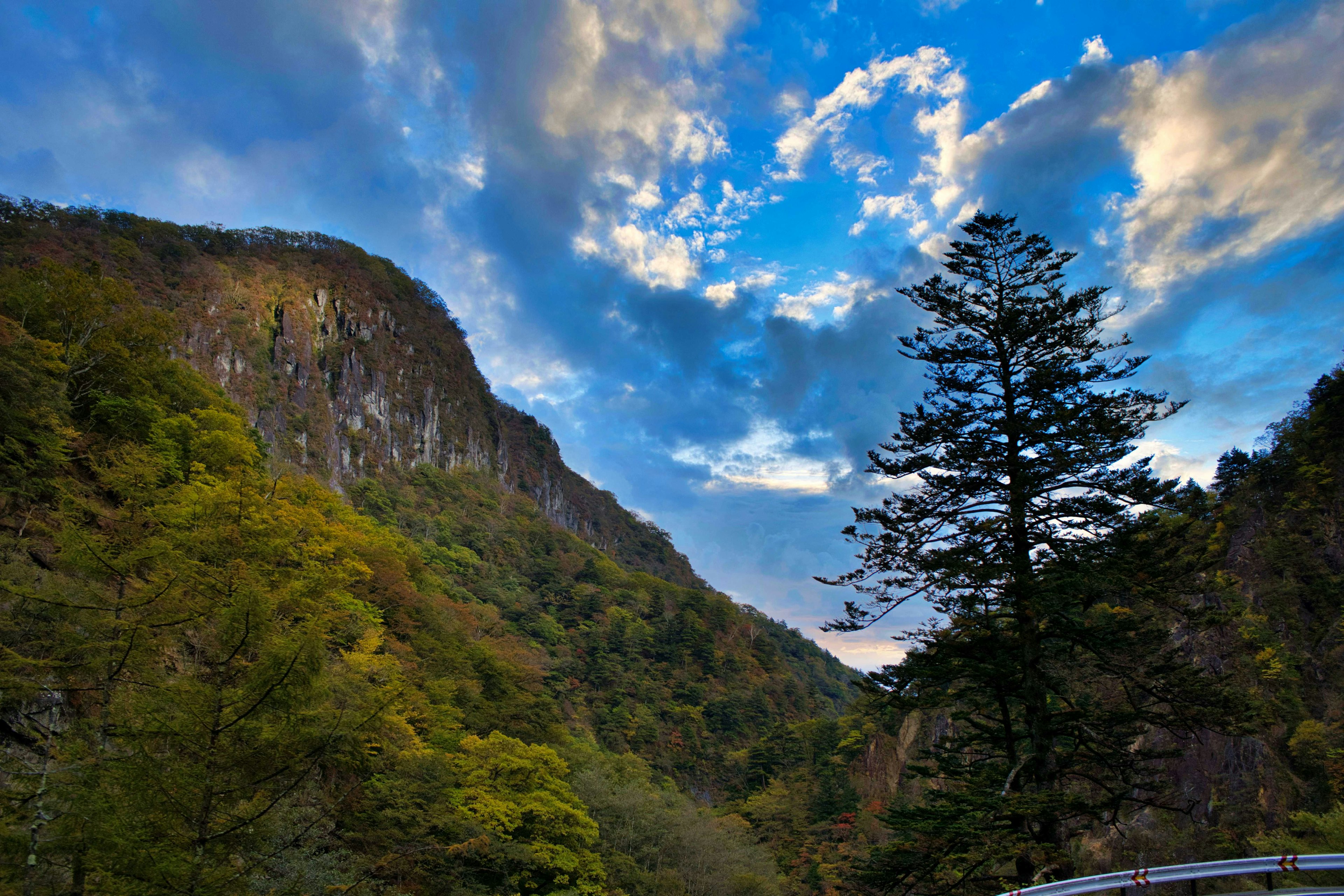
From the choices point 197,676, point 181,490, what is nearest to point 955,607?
point 197,676

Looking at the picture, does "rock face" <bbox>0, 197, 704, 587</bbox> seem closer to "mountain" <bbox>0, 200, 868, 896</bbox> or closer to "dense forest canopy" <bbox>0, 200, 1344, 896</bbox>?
"mountain" <bbox>0, 200, 868, 896</bbox>

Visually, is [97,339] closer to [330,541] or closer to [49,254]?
[330,541]

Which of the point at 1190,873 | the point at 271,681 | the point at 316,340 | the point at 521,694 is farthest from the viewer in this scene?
the point at 316,340

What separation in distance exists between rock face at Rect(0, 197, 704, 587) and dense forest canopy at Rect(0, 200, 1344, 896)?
1240cm

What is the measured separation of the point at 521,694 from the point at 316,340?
231 ft

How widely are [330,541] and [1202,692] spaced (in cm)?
2329

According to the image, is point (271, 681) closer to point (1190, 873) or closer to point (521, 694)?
point (1190, 873)

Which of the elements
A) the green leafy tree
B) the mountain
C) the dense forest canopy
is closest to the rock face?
the mountain

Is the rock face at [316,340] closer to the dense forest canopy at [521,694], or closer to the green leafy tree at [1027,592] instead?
the dense forest canopy at [521,694]

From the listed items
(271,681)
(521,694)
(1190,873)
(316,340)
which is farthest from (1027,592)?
(316,340)

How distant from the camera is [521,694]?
2906 centimetres

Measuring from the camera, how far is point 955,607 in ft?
26.5

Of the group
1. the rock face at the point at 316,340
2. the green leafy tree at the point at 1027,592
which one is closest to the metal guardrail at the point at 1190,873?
the green leafy tree at the point at 1027,592

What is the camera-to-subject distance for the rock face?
203 ft
